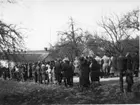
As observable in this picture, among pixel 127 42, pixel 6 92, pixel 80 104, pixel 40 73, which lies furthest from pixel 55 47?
pixel 80 104

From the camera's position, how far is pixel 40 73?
20906 millimetres

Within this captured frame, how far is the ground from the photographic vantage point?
40.3 feet

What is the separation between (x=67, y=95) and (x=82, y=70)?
5.43 feet

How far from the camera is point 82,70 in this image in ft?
49.6

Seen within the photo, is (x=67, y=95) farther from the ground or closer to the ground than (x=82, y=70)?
closer to the ground

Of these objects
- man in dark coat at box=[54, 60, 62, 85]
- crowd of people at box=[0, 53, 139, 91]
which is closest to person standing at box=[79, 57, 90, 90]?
crowd of people at box=[0, 53, 139, 91]

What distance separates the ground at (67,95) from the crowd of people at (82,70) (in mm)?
700

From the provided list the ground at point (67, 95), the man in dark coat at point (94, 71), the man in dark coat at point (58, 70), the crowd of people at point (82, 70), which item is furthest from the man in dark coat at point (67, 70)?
the man in dark coat at point (94, 71)

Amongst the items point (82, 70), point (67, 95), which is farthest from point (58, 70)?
point (67, 95)

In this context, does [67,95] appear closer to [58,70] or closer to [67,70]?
[67,70]

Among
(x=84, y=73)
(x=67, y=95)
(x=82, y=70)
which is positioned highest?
(x=82, y=70)

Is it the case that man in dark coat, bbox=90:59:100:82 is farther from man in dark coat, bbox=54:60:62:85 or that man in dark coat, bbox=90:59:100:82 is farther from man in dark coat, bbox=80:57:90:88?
man in dark coat, bbox=54:60:62:85

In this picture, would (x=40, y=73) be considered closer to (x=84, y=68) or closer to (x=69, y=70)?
(x=69, y=70)

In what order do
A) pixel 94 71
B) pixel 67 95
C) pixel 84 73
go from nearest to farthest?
pixel 67 95
pixel 84 73
pixel 94 71
